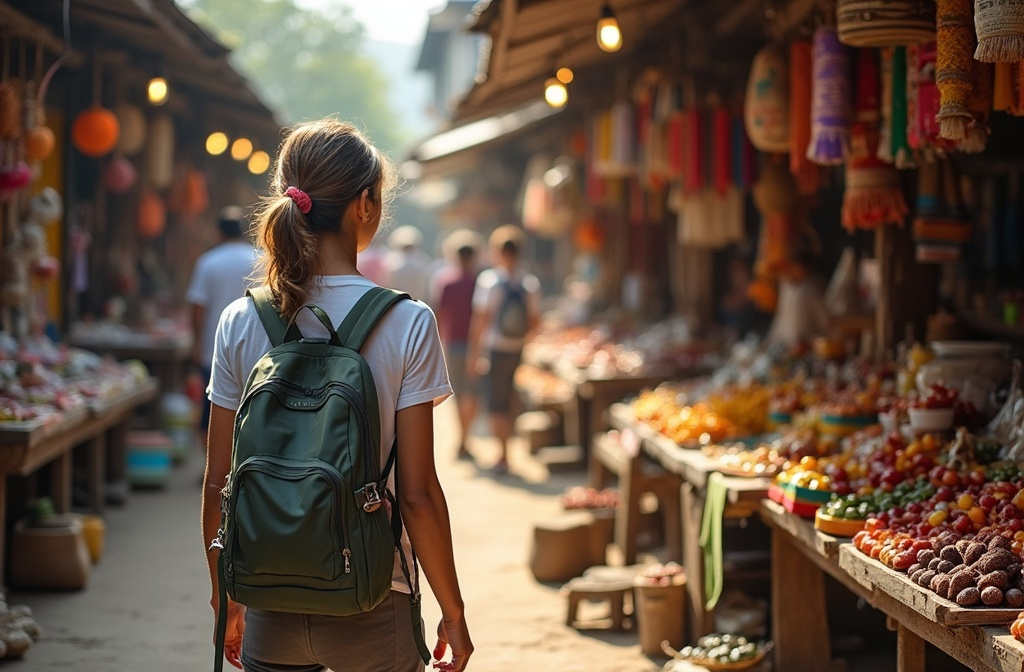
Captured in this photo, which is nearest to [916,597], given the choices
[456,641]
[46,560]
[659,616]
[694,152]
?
[456,641]

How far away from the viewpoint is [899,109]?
17.2ft

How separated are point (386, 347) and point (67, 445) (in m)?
4.94

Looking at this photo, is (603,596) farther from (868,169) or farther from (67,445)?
(67,445)

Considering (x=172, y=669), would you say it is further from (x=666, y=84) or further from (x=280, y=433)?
(x=666, y=84)

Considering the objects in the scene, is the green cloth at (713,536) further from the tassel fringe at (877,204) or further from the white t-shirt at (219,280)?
the white t-shirt at (219,280)

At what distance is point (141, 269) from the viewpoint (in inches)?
539

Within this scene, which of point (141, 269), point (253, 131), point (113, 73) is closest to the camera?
point (113, 73)

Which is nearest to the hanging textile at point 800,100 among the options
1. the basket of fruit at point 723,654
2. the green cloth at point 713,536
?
the green cloth at point 713,536

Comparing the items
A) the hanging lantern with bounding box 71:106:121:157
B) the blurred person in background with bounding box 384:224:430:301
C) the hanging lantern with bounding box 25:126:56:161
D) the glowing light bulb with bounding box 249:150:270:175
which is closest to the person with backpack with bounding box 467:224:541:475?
the blurred person in background with bounding box 384:224:430:301

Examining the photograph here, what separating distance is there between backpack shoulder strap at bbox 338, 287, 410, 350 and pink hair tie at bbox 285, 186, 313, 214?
23 centimetres

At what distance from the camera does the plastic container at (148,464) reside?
384 inches

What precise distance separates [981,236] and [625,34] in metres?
3.84

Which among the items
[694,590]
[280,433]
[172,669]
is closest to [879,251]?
[694,590]

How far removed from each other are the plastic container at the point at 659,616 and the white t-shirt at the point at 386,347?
3.29 metres
